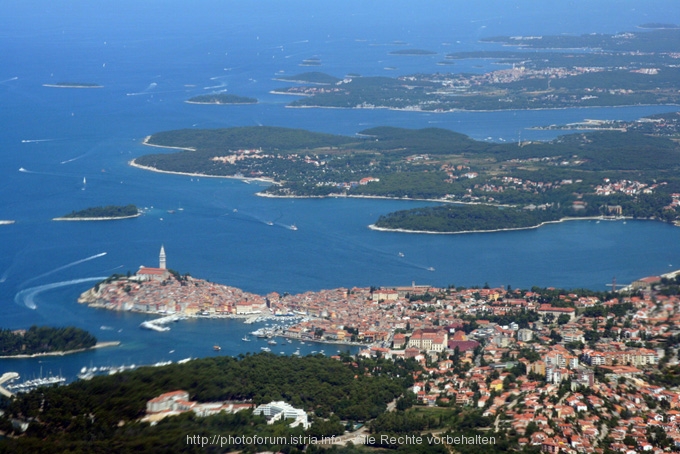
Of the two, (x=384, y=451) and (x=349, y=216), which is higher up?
(x=384, y=451)

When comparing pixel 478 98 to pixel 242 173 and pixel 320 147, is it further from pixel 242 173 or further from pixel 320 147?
pixel 242 173

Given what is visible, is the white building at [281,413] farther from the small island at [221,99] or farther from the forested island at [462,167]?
the small island at [221,99]

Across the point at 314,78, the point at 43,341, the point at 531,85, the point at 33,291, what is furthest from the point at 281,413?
the point at 314,78

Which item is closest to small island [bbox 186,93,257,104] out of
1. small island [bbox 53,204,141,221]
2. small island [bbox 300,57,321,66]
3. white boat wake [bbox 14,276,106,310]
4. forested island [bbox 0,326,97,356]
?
small island [bbox 300,57,321,66]

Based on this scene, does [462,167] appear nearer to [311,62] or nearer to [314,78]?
[314,78]

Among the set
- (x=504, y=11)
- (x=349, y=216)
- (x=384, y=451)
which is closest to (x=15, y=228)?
(x=349, y=216)
